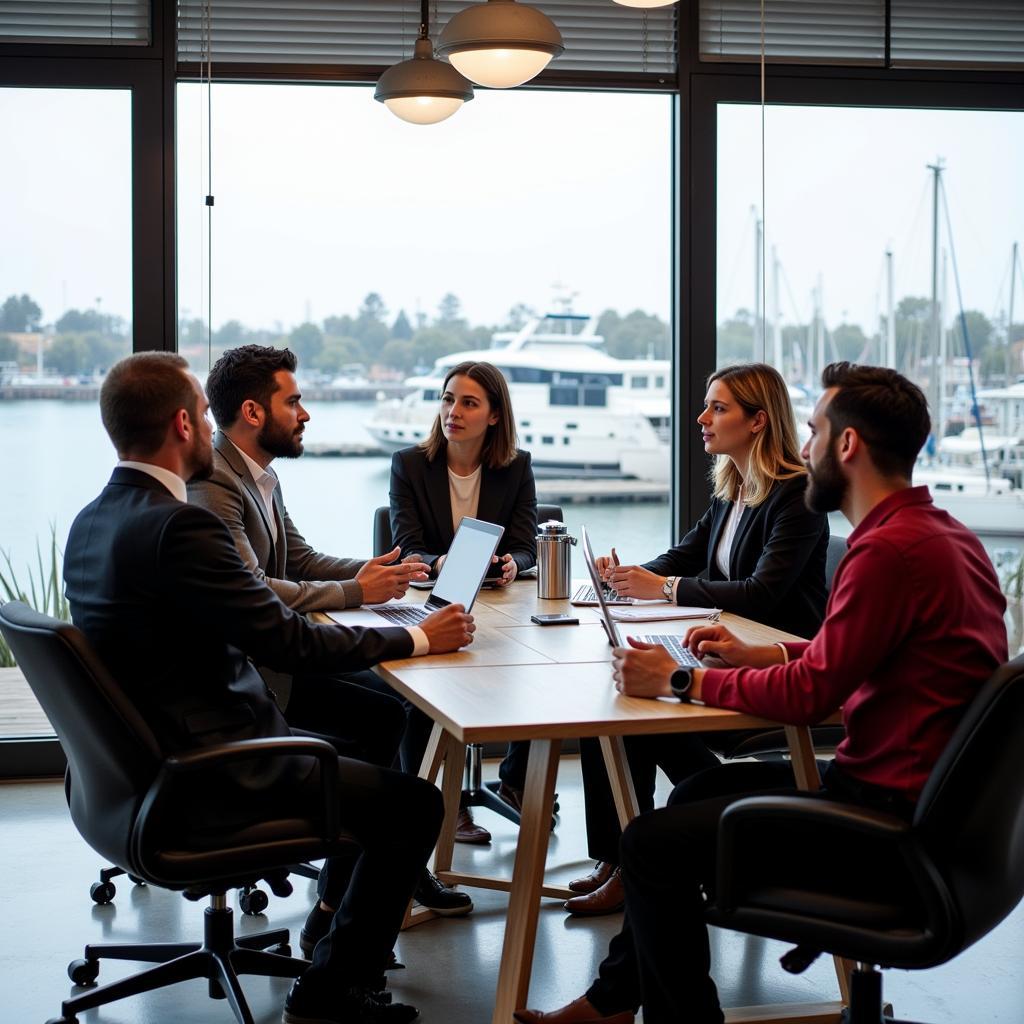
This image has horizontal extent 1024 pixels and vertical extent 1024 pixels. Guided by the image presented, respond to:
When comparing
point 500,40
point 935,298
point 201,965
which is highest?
point 500,40

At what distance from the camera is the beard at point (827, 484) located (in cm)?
234

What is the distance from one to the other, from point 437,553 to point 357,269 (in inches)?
48.0

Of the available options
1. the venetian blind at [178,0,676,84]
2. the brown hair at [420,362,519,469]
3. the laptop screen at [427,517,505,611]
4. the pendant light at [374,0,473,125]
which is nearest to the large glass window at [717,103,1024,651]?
the venetian blind at [178,0,676,84]

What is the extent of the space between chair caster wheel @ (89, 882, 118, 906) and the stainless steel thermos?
1.36 meters

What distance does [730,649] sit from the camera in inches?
102

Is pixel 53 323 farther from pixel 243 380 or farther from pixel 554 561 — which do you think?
pixel 554 561

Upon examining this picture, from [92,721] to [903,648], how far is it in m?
1.38

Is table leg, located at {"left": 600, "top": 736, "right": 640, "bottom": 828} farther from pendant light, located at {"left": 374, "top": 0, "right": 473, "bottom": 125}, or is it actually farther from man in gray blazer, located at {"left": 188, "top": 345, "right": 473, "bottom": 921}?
pendant light, located at {"left": 374, "top": 0, "right": 473, "bottom": 125}

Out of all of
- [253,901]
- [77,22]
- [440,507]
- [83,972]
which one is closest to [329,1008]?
[83,972]

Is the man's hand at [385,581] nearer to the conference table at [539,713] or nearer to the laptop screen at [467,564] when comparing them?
the laptop screen at [467,564]

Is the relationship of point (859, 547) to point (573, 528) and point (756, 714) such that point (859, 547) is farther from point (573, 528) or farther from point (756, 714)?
point (573, 528)

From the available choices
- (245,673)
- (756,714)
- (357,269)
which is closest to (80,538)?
(245,673)

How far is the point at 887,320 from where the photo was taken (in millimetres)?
4836

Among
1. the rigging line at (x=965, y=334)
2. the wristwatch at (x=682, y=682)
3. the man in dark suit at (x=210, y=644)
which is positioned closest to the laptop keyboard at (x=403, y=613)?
the man in dark suit at (x=210, y=644)
